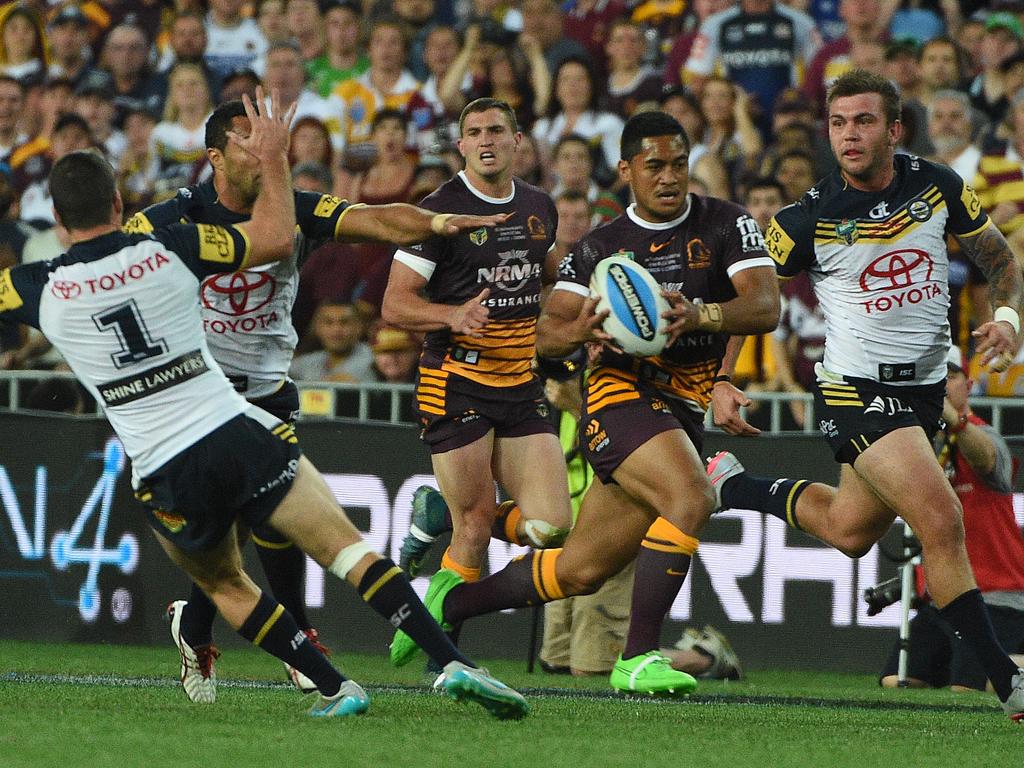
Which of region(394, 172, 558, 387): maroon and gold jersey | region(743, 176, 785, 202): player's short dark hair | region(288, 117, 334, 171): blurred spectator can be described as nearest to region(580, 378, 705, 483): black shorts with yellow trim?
region(394, 172, 558, 387): maroon and gold jersey

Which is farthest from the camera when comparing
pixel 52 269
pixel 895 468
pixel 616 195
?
Answer: pixel 616 195

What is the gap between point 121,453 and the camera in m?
11.2

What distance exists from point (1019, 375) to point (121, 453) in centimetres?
585

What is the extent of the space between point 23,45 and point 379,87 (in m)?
3.90

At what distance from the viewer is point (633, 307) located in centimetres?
748

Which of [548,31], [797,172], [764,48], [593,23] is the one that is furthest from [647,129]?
[593,23]

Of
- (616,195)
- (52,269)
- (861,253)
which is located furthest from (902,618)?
(52,269)

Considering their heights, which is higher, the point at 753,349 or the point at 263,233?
the point at 263,233

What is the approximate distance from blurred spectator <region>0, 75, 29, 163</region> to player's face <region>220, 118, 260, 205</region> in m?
8.44

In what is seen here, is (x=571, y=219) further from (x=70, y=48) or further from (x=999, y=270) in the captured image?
(x=70, y=48)

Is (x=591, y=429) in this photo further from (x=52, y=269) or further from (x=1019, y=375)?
(x=1019, y=375)

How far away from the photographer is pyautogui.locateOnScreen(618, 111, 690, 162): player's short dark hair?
785 cm

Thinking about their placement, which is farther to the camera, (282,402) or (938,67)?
(938,67)

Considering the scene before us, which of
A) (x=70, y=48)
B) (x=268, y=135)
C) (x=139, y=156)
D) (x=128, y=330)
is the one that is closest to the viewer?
(x=128, y=330)
